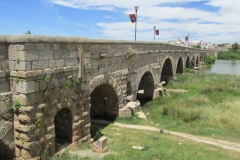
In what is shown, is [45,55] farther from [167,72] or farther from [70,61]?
[167,72]

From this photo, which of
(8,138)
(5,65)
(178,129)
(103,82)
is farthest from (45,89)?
(178,129)

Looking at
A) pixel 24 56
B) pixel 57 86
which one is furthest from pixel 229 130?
pixel 24 56

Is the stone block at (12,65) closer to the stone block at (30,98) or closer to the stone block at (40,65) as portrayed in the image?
the stone block at (40,65)

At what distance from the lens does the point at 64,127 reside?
7.52 m

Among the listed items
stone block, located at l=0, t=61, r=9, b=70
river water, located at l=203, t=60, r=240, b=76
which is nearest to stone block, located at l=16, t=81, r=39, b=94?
stone block, located at l=0, t=61, r=9, b=70

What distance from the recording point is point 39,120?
5965 mm

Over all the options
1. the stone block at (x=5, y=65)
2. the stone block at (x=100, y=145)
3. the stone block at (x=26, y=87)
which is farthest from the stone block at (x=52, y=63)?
the stone block at (x=100, y=145)

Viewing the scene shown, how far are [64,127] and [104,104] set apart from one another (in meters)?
4.54

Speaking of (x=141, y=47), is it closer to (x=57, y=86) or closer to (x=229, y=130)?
(x=229, y=130)

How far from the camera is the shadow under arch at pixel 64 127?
739 cm

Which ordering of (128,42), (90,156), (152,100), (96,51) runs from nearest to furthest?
1. (90,156)
2. (96,51)
3. (128,42)
4. (152,100)

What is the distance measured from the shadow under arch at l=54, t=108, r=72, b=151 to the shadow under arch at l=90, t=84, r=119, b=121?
3801 millimetres

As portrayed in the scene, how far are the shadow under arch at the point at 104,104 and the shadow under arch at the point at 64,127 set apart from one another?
3801 millimetres

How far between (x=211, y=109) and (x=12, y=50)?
11.0 metres
